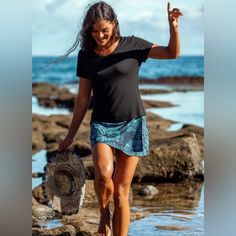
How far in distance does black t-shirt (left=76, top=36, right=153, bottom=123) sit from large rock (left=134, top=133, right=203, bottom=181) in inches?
123

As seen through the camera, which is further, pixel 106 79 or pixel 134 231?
pixel 134 231

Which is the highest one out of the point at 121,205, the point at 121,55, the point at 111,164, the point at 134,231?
the point at 121,55

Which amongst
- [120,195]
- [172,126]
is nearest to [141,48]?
[120,195]

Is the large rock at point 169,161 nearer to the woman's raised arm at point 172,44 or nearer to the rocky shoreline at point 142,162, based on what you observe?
the rocky shoreline at point 142,162

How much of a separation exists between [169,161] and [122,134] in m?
3.22

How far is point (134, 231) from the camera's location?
4504 millimetres

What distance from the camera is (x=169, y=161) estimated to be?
255 inches

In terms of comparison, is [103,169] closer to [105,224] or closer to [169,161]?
[105,224]

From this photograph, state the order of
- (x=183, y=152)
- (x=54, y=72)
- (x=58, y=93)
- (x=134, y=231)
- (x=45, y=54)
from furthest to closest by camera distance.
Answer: (x=54, y=72)
(x=45, y=54)
(x=58, y=93)
(x=183, y=152)
(x=134, y=231)

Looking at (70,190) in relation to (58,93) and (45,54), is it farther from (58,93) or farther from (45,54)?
(45,54)

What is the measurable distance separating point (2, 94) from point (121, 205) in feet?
2.77

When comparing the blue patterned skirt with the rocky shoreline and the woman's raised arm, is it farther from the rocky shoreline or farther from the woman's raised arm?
the rocky shoreline

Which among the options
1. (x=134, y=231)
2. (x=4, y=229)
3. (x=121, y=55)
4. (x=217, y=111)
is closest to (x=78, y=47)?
(x=121, y=55)

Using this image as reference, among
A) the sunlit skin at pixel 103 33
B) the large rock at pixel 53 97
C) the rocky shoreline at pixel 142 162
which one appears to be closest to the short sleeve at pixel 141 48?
the sunlit skin at pixel 103 33
